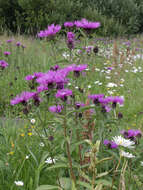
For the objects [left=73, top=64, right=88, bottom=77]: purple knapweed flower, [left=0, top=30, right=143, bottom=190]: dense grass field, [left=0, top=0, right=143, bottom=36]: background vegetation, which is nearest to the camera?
[left=0, top=30, right=143, bottom=190]: dense grass field

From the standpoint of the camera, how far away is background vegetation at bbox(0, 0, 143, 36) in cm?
1119

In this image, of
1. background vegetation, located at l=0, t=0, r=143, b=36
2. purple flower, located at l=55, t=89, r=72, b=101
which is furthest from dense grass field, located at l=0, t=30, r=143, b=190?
background vegetation, located at l=0, t=0, r=143, b=36

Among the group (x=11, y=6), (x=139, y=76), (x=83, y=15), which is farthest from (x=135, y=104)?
(x=11, y=6)

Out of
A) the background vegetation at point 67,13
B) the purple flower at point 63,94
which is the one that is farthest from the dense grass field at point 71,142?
the background vegetation at point 67,13

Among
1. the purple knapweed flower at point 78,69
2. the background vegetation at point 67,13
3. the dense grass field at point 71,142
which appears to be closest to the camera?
the dense grass field at point 71,142

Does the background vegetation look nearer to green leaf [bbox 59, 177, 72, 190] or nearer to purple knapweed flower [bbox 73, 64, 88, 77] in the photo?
purple knapweed flower [bbox 73, 64, 88, 77]

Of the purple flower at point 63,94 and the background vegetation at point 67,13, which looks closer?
the purple flower at point 63,94

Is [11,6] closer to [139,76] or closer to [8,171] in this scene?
[139,76]

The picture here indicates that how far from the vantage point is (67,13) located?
39.2ft

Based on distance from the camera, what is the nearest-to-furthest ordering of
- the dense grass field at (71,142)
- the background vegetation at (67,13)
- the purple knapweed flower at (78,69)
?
the dense grass field at (71,142), the purple knapweed flower at (78,69), the background vegetation at (67,13)

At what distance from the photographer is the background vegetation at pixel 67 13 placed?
1119 centimetres

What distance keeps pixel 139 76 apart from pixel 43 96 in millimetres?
3402

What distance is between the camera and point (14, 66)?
4246 mm

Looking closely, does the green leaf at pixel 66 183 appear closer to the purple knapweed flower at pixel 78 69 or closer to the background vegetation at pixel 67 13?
the purple knapweed flower at pixel 78 69
